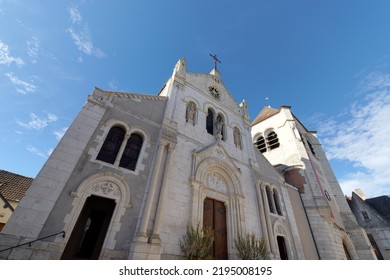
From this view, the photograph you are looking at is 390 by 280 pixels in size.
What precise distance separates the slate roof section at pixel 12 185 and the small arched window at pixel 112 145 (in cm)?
981

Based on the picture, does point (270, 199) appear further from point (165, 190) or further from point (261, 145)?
point (261, 145)

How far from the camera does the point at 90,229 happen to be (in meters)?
6.47

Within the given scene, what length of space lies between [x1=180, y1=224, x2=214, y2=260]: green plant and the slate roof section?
1235 centimetres

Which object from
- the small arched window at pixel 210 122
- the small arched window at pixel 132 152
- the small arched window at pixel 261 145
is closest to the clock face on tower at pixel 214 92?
the small arched window at pixel 210 122

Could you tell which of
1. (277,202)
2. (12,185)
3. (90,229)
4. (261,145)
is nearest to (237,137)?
(277,202)

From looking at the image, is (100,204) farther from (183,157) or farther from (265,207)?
(265,207)

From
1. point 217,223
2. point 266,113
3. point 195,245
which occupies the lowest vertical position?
point 195,245

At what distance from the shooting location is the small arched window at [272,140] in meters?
20.2

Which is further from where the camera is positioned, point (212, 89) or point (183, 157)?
point (212, 89)

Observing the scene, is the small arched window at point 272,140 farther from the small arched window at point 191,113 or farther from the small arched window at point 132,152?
the small arched window at point 132,152

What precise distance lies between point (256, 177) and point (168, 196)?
21.4ft

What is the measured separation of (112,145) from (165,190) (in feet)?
9.57
